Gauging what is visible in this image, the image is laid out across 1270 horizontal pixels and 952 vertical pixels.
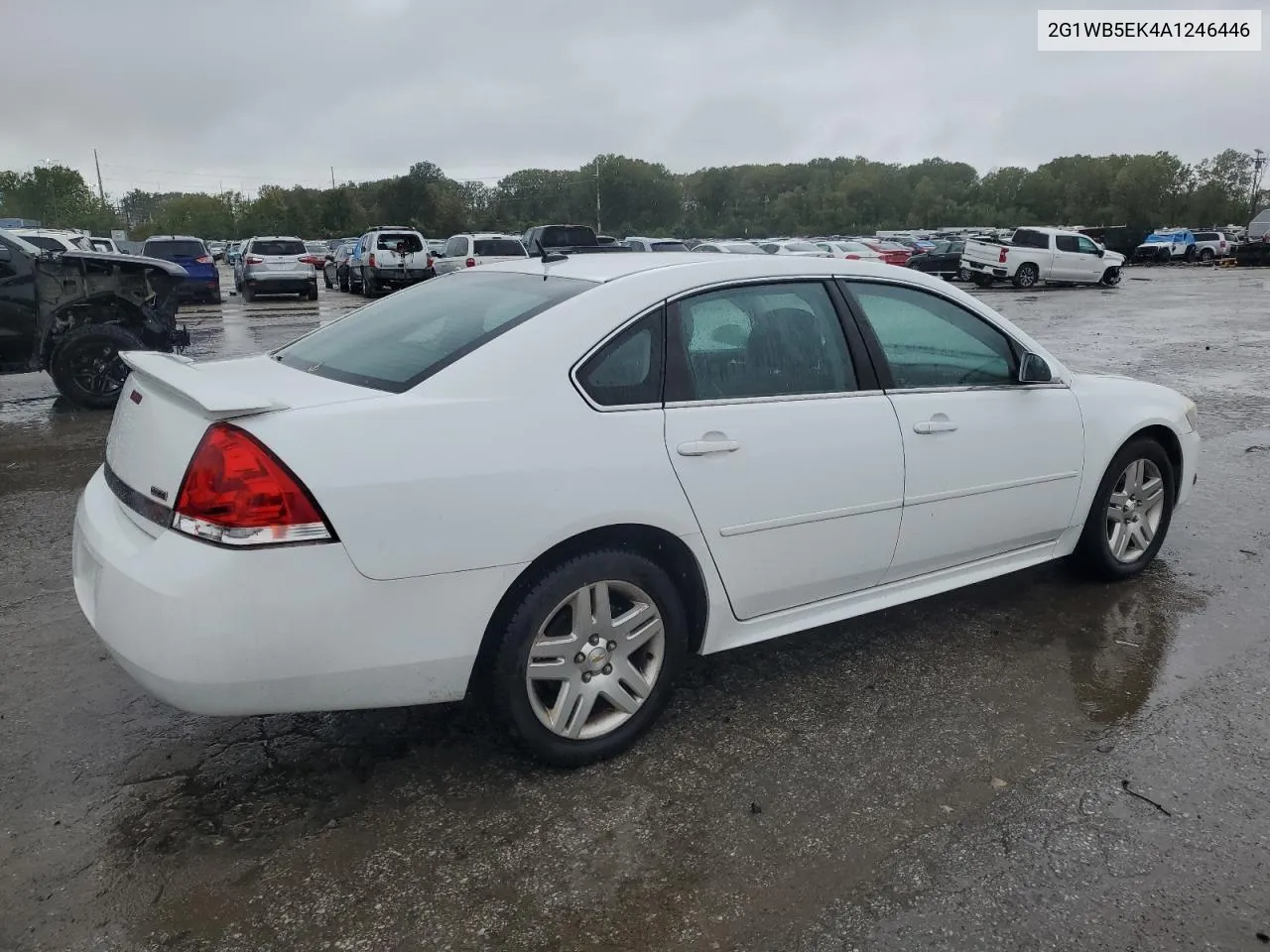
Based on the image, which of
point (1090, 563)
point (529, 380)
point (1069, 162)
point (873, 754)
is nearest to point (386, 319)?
point (529, 380)

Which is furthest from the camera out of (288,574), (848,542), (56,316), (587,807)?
(56,316)

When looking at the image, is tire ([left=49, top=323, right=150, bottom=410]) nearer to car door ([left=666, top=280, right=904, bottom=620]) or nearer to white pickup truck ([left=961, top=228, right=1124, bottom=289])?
car door ([left=666, top=280, right=904, bottom=620])

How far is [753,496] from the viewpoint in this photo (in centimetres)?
315

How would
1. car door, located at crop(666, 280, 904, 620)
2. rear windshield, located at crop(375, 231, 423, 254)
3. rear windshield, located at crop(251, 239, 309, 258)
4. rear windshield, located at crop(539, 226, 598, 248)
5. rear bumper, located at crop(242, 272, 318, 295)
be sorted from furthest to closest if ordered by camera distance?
rear windshield, located at crop(539, 226, 598, 248)
rear windshield, located at crop(375, 231, 423, 254)
rear windshield, located at crop(251, 239, 309, 258)
rear bumper, located at crop(242, 272, 318, 295)
car door, located at crop(666, 280, 904, 620)

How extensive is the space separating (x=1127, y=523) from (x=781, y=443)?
234cm

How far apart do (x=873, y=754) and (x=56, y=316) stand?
9028mm

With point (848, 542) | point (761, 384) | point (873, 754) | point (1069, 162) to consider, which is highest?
point (1069, 162)

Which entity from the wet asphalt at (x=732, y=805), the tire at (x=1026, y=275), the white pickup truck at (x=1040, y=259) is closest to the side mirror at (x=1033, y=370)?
the wet asphalt at (x=732, y=805)

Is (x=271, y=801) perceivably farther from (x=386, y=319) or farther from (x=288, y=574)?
(x=386, y=319)

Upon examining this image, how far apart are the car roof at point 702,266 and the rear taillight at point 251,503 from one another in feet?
4.24

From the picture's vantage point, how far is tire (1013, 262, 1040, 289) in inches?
1133

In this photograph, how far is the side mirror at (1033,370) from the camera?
3.98 m

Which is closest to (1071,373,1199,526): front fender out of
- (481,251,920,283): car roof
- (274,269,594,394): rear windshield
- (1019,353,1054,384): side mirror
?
(1019,353,1054,384): side mirror

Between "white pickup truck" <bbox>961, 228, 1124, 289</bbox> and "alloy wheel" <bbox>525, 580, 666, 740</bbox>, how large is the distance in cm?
2857
